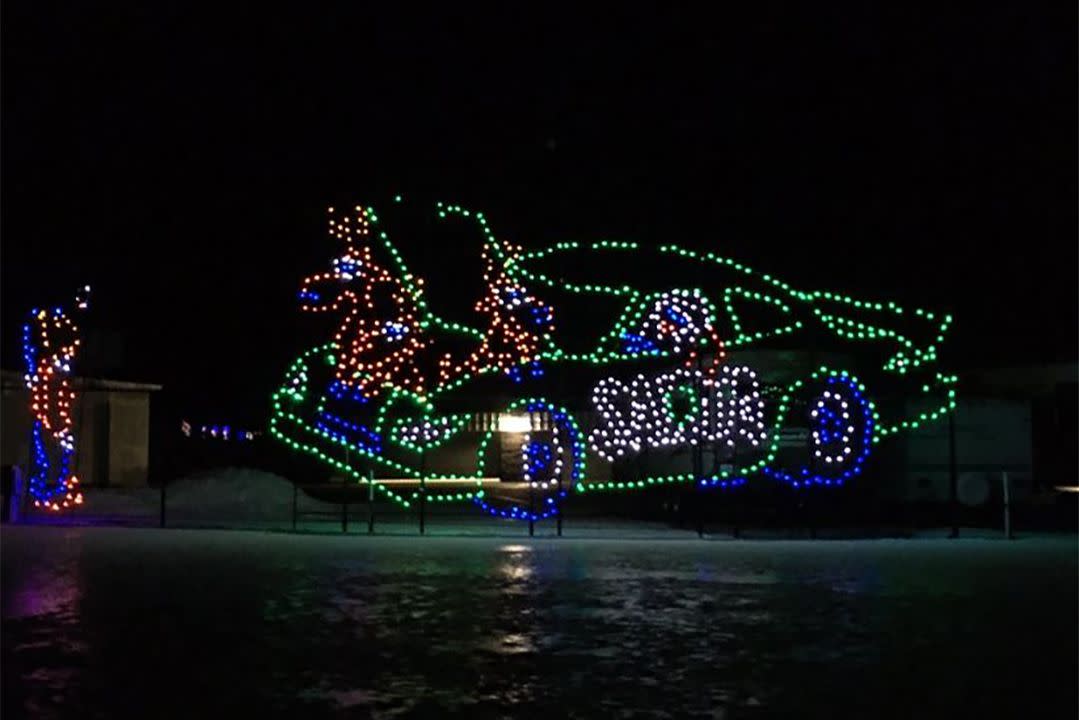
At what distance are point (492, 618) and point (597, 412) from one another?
12.4 meters

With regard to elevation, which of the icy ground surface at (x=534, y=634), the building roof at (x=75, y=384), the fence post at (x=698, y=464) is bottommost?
the icy ground surface at (x=534, y=634)

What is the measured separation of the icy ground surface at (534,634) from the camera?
349 inches

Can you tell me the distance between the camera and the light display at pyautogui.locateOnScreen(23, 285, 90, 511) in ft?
87.7

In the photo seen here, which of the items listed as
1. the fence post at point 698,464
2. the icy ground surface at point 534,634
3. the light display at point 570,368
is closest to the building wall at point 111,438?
the light display at point 570,368

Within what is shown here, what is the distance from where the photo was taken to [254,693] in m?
9.02

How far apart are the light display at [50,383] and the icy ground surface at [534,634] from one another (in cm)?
798

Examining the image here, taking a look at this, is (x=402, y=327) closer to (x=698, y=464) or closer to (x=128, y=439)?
(x=698, y=464)

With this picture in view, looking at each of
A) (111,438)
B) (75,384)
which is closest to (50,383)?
(75,384)

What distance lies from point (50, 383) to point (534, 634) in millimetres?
18264

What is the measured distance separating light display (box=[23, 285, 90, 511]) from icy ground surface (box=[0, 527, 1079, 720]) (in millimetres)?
7979

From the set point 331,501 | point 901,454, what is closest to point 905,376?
point 901,454

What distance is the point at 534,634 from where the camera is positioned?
37.9 feet

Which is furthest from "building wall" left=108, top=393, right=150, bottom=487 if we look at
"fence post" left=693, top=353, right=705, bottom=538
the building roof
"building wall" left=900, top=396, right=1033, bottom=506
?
"building wall" left=900, top=396, right=1033, bottom=506

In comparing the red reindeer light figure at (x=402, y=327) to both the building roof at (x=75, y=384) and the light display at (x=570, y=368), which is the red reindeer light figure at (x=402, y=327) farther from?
the building roof at (x=75, y=384)
